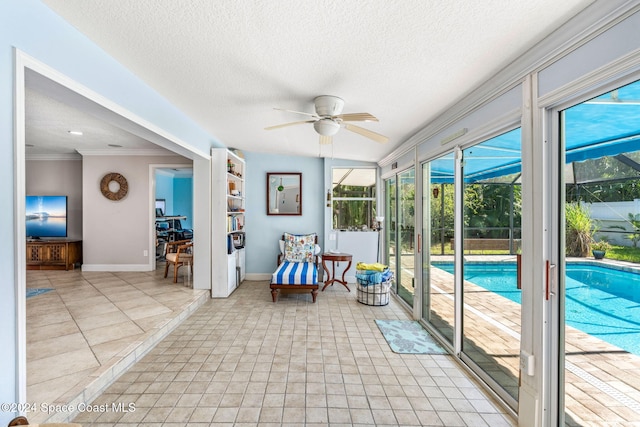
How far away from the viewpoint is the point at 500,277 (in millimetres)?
2361

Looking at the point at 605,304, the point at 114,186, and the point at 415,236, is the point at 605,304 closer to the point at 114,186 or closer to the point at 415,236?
the point at 415,236

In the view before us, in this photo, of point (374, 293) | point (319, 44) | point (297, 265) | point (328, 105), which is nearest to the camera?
point (319, 44)

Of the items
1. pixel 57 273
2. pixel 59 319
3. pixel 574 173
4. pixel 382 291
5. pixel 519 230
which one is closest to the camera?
pixel 574 173

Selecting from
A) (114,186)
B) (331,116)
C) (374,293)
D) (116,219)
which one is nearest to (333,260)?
(374,293)

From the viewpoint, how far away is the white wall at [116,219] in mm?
5660

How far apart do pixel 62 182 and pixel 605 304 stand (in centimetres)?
833

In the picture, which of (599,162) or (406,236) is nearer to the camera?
(599,162)

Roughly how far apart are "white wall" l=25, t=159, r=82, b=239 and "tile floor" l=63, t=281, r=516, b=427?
457 centimetres

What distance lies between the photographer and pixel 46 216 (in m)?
5.79

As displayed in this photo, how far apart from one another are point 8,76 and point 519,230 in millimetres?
3029

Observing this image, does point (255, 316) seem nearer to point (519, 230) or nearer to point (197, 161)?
point (197, 161)

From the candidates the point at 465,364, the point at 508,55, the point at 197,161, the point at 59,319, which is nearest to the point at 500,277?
the point at 465,364

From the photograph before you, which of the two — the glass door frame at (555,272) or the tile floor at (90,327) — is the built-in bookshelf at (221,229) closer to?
the tile floor at (90,327)

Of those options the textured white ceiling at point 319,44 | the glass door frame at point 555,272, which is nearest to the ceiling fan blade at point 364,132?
the textured white ceiling at point 319,44
